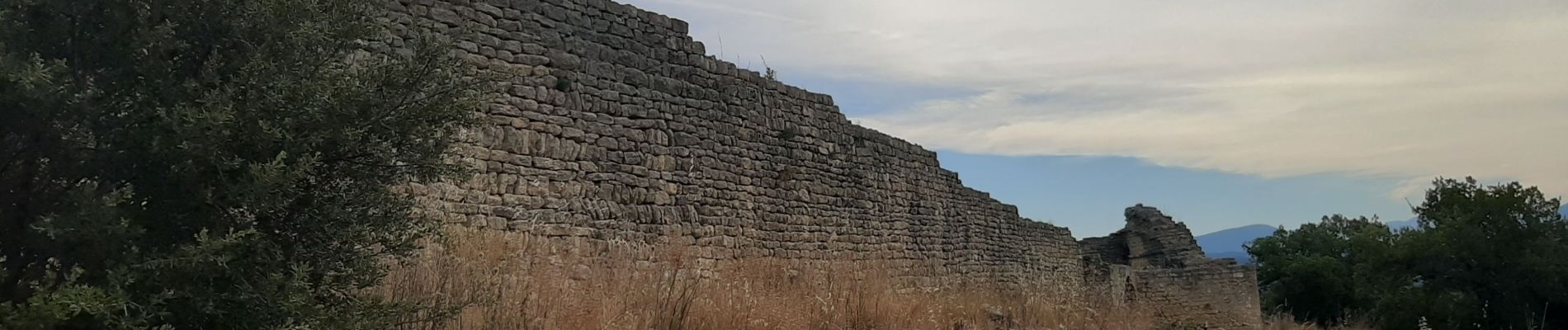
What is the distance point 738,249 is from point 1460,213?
897 inches

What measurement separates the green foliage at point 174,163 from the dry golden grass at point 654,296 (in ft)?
2.09

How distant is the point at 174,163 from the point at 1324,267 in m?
40.5

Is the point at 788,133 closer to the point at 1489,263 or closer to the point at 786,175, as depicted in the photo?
the point at 786,175

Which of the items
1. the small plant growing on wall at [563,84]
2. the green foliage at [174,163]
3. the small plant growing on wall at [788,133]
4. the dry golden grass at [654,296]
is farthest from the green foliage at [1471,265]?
the green foliage at [174,163]

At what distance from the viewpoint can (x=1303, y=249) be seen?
4450 centimetres

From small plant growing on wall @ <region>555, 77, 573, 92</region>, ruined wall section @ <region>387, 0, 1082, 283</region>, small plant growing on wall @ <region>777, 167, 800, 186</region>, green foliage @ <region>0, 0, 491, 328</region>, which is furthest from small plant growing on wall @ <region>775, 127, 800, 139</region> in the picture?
green foliage @ <region>0, 0, 491, 328</region>

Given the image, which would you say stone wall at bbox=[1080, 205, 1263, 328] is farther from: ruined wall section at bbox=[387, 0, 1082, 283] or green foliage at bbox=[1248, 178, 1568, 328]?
ruined wall section at bbox=[387, 0, 1082, 283]

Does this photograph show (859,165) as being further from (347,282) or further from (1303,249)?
(1303,249)

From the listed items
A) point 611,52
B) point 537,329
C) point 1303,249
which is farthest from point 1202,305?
point 1303,249

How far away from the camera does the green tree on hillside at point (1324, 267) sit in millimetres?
28734

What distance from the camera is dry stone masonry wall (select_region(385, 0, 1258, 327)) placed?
8.23m

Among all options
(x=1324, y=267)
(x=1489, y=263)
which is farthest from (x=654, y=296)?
(x=1324, y=267)

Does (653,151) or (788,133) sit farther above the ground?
(788,133)

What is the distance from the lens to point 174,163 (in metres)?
3.16
